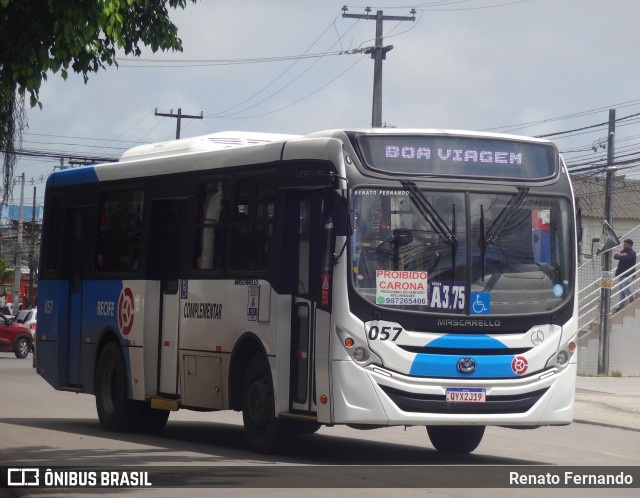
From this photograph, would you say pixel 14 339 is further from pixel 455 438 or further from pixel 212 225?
pixel 455 438

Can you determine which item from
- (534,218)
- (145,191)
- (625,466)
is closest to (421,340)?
(534,218)

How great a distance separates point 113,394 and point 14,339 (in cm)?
2672

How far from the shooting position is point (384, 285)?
12.6 metres

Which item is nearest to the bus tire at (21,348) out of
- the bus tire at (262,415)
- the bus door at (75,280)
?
the bus door at (75,280)

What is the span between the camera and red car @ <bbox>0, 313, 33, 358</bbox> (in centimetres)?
4281

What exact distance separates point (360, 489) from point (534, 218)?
12.5 ft

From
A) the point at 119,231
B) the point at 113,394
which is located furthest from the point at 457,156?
the point at 113,394

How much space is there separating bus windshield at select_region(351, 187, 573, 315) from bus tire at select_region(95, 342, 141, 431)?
5233 millimetres

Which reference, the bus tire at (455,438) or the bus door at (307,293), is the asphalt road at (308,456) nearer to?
the bus tire at (455,438)

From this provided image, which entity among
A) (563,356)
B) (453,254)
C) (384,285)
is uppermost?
(453,254)

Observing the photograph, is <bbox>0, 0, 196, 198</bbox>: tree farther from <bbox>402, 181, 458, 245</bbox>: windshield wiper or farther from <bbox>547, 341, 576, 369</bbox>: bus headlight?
<bbox>547, 341, 576, 369</bbox>: bus headlight

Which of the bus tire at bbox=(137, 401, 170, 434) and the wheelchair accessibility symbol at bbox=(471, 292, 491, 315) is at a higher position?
the wheelchair accessibility symbol at bbox=(471, 292, 491, 315)

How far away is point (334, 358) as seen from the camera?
1254 centimetres

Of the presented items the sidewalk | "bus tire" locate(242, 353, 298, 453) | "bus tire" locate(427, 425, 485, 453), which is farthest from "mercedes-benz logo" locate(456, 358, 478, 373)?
the sidewalk
